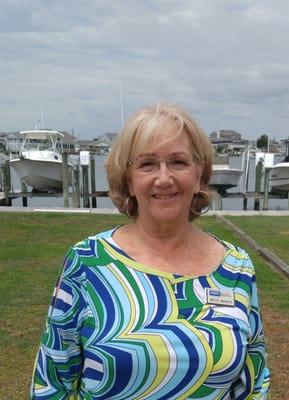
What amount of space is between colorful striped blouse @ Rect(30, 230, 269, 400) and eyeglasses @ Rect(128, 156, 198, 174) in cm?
29

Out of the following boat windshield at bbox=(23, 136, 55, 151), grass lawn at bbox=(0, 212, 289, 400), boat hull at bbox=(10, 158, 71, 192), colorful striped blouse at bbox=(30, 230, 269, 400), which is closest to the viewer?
colorful striped blouse at bbox=(30, 230, 269, 400)

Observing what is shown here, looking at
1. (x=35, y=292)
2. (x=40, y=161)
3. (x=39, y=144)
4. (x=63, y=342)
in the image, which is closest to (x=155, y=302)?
(x=63, y=342)

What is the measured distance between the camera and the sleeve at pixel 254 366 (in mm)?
1738

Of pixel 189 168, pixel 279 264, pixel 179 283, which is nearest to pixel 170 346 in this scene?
pixel 179 283

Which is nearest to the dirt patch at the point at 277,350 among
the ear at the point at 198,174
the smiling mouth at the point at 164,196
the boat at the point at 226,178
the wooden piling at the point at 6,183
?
the ear at the point at 198,174

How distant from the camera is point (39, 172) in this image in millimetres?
26562

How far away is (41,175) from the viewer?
26.6m

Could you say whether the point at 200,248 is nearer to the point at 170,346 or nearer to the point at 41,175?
the point at 170,346

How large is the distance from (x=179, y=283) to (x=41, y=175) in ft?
84.0

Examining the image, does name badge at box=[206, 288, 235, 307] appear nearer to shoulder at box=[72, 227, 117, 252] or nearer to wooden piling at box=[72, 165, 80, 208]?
shoulder at box=[72, 227, 117, 252]

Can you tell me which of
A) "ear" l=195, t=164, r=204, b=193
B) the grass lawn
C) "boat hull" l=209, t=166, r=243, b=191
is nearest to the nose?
"ear" l=195, t=164, r=204, b=193

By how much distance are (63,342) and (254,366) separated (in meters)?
0.67

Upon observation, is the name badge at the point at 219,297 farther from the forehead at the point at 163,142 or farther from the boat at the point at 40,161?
the boat at the point at 40,161

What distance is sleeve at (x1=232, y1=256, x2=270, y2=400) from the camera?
174 centimetres
